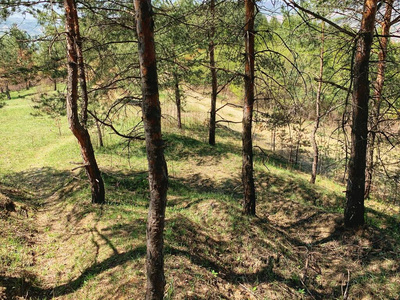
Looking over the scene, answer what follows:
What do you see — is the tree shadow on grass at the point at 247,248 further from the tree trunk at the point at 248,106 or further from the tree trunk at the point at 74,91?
the tree trunk at the point at 74,91

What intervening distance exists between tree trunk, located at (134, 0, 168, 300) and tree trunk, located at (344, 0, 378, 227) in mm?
5130

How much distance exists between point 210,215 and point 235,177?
5405 millimetres

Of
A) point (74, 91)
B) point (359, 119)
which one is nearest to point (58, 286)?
point (74, 91)

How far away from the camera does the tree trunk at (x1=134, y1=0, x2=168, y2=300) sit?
9.02 feet

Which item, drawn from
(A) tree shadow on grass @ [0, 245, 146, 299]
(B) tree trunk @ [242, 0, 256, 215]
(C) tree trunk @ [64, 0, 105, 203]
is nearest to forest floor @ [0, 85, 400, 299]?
(A) tree shadow on grass @ [0, 245, 146, 299]

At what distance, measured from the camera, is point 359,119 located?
6160 millimetres

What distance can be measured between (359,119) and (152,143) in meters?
5.61

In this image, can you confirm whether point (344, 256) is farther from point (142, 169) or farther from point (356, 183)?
point (142, 169)

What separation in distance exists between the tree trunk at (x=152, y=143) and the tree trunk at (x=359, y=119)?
5.13 m

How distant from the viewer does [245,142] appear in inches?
267

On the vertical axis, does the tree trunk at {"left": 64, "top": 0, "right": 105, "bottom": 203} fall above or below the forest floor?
above

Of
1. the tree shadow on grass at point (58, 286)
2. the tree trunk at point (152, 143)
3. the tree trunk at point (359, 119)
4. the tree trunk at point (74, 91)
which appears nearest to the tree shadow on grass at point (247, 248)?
the tree shadow on grass at point (58, 286)

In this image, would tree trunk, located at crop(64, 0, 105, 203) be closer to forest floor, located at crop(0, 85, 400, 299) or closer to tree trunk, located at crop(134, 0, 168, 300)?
forest floor, located at crop(0, 85, 400, 299)

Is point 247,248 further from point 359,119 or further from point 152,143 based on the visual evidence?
point 152,143
